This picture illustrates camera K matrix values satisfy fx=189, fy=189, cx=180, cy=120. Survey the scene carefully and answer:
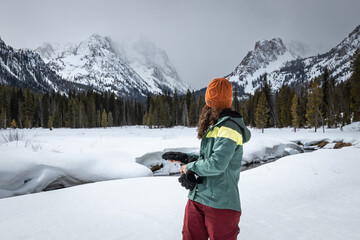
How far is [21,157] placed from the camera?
6.22 metres

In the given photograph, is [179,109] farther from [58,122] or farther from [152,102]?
[58,122]

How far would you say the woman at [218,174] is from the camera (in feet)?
4.92

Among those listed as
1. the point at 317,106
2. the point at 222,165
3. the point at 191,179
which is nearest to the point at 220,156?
the point at 222,165

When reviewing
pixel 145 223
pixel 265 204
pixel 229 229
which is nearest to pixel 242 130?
pixel 229 229

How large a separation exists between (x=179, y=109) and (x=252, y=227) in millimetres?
74741

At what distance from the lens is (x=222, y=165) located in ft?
4.81

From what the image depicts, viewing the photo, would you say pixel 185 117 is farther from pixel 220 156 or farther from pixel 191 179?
pixel 220 156

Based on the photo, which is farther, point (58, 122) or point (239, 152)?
point (58, 122)

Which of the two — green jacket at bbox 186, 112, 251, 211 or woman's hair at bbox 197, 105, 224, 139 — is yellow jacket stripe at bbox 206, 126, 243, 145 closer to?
green jacket at bbox 186, 112, 251, 211

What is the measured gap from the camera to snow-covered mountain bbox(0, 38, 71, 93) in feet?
458

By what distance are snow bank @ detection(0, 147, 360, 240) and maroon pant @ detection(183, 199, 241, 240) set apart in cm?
144

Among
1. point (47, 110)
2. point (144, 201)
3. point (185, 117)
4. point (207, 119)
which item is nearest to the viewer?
point (207, 119)

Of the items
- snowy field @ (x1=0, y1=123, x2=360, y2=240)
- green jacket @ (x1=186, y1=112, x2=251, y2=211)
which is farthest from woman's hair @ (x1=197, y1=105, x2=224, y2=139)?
snowy field @ (x1=0, y1=123, x2=360, y2=240)

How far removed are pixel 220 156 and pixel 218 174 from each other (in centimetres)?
19
